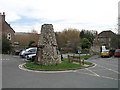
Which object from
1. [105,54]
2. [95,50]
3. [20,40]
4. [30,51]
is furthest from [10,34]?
[105,54]

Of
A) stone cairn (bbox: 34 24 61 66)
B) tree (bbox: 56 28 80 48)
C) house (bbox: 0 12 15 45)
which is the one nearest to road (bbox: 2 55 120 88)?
stone cairn (bbox: 34 24 61 66)

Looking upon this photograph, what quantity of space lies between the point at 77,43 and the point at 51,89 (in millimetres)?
39480

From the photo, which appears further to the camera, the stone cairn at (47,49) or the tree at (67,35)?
the tree at (67,35)

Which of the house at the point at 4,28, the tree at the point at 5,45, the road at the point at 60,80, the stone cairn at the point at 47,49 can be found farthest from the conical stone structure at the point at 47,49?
the house at the point at 4,28

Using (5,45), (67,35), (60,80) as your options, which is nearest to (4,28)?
(5,45)

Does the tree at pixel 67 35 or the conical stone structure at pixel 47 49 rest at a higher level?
the tree at pixel 67 35

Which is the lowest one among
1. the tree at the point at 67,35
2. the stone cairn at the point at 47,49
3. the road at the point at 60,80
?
the road at the point at 60,80

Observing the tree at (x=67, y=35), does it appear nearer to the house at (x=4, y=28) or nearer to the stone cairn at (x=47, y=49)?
the house at (x=4, y=28)

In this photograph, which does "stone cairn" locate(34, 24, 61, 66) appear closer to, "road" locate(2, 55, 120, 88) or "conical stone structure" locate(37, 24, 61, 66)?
"conical stone structure" locate(37, 24, 61, 66)

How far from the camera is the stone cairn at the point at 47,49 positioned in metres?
14.1

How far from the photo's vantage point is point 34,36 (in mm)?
51312

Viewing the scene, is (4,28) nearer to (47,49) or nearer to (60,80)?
(47,49)

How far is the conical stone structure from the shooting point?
14.1 m

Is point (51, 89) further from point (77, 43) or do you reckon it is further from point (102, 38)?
point (102, 38)
